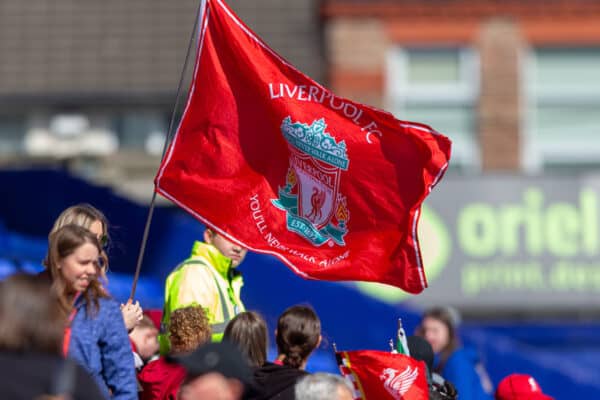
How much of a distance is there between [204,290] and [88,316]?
1447mm

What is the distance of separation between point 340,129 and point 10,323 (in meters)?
3.00

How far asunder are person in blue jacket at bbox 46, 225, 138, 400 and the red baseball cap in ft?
8.61

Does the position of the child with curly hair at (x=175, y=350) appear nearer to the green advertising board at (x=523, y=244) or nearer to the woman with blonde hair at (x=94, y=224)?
the woman with blonde hair at (x=94, y=224)

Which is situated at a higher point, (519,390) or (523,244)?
(519,390)

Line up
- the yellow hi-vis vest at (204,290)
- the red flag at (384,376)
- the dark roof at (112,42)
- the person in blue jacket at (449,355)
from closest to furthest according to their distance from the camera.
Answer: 1. the red flag at (384,376)
2. the yellow hi-vis vest at (204,290)
3. the person in blue jacket at (449,355)
4. the dark roof at (112,42)

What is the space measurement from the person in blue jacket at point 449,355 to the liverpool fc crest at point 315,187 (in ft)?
6.65

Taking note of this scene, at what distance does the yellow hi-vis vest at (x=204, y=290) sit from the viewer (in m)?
6.19

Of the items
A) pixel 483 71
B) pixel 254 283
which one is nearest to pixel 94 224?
pixel 254 283

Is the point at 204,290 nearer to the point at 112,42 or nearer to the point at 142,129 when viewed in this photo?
the point at 142,129

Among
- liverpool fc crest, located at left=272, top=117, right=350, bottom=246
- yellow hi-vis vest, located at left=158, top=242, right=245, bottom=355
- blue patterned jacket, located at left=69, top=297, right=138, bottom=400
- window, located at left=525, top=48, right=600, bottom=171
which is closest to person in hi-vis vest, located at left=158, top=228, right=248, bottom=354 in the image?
yellow hi-vis vest, located at left=158, top=242, right=245, bottom=355

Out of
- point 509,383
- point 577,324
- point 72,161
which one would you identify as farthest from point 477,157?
Result: point 509,383

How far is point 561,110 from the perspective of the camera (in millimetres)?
16844

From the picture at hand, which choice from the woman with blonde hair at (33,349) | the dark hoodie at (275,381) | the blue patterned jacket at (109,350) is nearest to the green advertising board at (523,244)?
the dark hoodie at (275,381)

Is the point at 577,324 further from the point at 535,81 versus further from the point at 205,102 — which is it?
the point at 205,102
